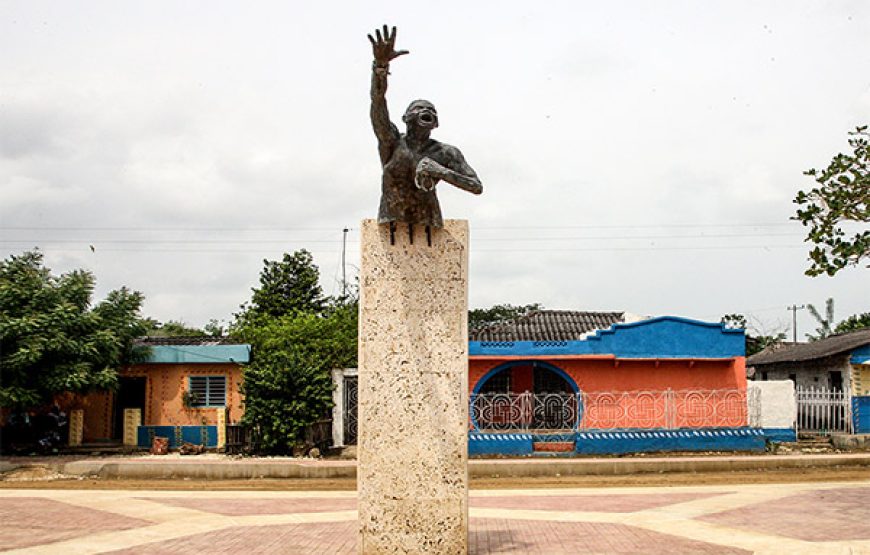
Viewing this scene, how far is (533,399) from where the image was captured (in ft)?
60.4

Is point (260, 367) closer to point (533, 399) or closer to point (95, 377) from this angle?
point (95, 377)

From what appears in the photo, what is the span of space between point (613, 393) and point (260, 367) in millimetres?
7812

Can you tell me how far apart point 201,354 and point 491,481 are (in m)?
9.00

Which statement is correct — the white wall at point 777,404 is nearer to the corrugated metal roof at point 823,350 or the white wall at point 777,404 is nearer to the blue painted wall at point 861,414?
the blue painted wall at point 861,414

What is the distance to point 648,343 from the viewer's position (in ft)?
66.2

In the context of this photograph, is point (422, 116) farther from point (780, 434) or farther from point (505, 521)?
point (780, 434)

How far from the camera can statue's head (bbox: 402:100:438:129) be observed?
6.86 metres

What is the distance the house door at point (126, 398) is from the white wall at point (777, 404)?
15108mm

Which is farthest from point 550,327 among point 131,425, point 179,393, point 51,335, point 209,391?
point 51,335

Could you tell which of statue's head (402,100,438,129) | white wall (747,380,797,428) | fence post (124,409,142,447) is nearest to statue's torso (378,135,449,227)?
statue's head (402,100,438,129)

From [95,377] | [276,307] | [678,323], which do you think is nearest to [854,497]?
[678,323]

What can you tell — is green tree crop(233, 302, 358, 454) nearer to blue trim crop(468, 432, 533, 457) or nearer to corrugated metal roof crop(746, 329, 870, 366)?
blue trim crop(468, 432, 533, 457)

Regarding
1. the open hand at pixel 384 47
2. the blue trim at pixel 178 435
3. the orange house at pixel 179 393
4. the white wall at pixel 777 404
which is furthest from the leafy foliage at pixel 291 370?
the open hand at pixel 384 47

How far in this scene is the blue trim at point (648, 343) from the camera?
65.2 ft
